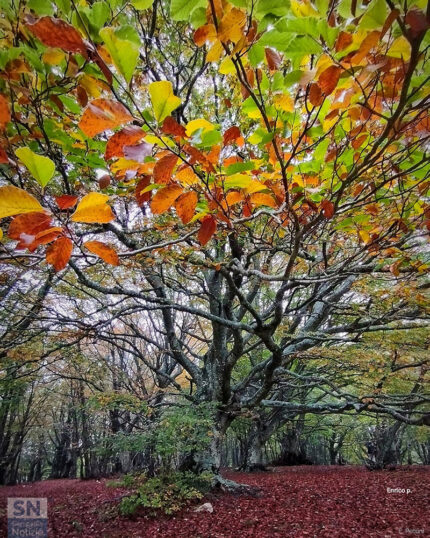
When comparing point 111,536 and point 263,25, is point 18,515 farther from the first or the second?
point 263,25

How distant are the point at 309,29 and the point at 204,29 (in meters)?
0.23

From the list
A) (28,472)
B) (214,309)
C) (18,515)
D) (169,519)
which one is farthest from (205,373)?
(28,472)

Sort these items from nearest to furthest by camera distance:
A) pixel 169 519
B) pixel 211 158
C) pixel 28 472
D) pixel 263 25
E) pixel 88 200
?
pixel 88 200, pixel 263 25, pixel 211 158, pixel 169 519, pixel 28 472

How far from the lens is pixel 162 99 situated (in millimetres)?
634

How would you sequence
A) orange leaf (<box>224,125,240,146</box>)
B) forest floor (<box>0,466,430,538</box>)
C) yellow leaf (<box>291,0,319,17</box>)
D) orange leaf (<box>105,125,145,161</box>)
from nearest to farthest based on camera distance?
orange leaf (<box>105,125,145,161</box>) → yellow leaf (<box>291,0,319,17</box>) → orange leaf (<box>224,125,240,146</box>) → forest floor (<box>0,466,430,538</box>)

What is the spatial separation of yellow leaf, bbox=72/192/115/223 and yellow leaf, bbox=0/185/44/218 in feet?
0.26

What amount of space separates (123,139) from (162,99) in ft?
0.42

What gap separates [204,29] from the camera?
68 cm

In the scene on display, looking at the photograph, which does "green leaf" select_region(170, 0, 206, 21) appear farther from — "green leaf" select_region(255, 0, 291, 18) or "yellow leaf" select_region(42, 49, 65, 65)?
"yellow leaf" select_region(42, 49, 65, 65)

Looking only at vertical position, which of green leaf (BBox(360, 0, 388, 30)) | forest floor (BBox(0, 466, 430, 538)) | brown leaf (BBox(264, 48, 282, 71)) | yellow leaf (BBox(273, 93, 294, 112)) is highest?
yellow leaf (BBox(273, 93, 294, 112))

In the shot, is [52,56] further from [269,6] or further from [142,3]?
[269,6]

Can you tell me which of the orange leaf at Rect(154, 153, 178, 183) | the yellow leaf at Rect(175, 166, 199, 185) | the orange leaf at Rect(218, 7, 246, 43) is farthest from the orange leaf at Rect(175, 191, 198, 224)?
the orange leaf at Rect(218, 7, 246, 43)

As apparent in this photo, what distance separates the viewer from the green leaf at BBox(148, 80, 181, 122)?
62 cm

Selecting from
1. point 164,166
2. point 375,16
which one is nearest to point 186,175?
point 164,166
